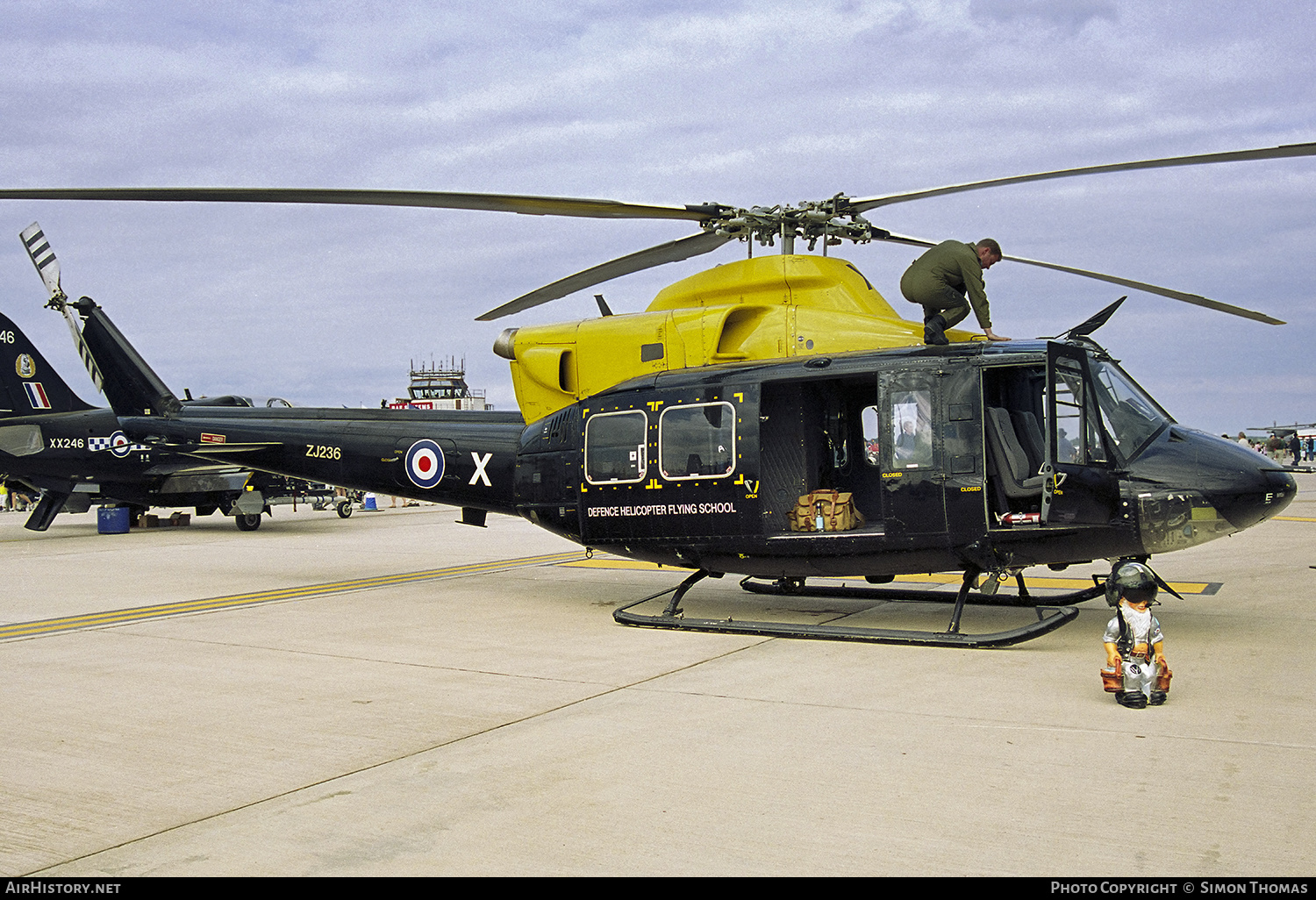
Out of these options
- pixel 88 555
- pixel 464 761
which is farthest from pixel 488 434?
pixel 88 555

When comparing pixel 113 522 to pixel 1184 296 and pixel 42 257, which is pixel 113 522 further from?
pixel 1184 296

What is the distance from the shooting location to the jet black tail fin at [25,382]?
867 inches

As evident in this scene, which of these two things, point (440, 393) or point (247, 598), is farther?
point (440, 393)

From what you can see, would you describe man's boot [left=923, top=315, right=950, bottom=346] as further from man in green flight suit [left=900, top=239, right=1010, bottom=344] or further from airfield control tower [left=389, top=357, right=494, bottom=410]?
airfield control tower [left=389, top=357, right=494, bottom=410]

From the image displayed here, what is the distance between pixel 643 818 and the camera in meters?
4.03

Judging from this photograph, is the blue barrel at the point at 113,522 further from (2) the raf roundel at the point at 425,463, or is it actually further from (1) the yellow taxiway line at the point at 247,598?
(2) the raf roundel at the point at 425,463

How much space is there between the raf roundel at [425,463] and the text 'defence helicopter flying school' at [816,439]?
32mm

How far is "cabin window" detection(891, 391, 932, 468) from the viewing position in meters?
8.10

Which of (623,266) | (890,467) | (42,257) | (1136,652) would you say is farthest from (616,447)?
(42,257)

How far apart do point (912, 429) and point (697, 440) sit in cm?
197

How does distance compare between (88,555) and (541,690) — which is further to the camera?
(88,555)

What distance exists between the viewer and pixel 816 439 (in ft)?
30.4

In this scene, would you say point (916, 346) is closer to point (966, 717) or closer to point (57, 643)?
point (966, 717)
